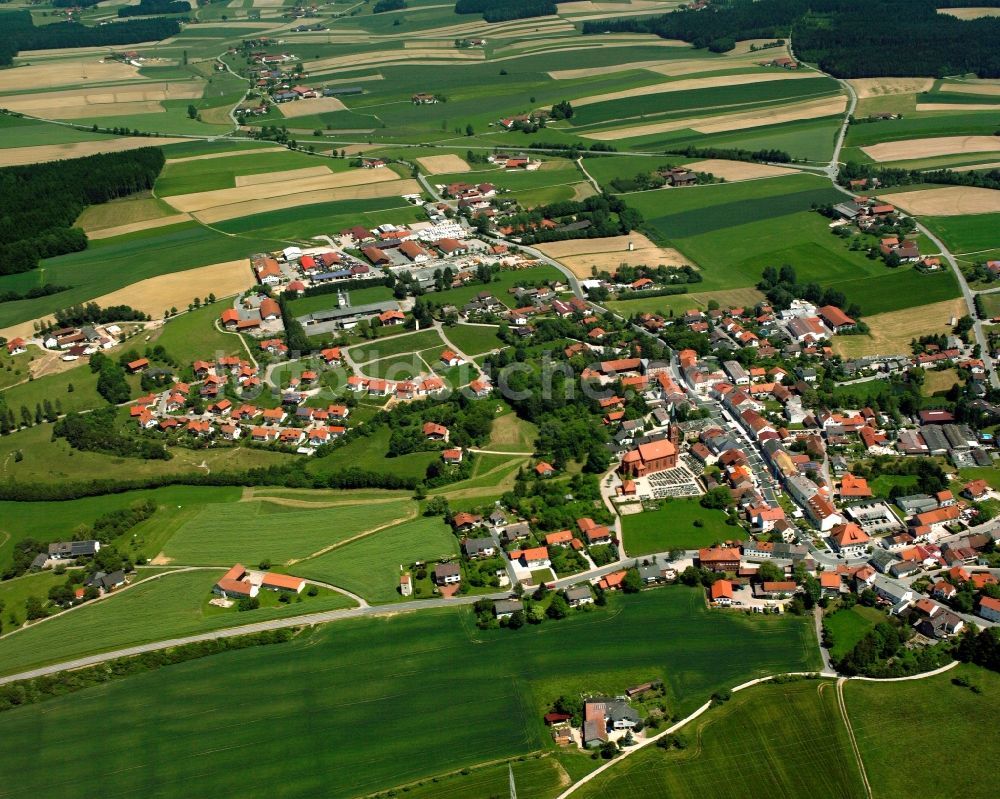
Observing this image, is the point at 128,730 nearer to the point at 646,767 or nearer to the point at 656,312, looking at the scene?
the point at 646,767

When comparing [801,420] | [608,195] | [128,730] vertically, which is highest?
[608,195]

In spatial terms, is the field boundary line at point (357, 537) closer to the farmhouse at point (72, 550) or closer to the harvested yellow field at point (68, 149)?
the farmhouse at point (72, 550)

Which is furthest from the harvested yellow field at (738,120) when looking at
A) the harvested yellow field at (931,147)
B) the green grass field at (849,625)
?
the green grass field at (849,625)

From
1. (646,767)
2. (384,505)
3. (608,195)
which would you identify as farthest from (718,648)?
(608,195)

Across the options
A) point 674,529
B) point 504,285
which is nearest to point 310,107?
point 504,285

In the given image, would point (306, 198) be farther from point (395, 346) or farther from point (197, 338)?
point (395, 346)
